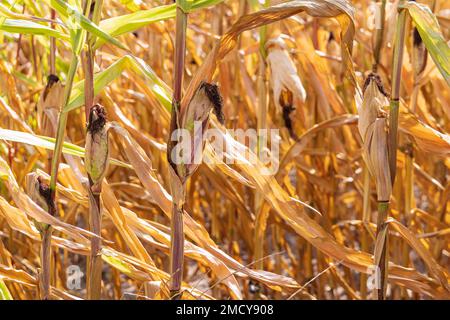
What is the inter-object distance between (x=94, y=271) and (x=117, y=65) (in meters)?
0.21

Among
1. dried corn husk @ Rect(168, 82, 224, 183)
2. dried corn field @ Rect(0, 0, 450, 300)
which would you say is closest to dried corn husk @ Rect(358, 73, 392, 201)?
dried corn field @ Rect(0, 0, 450, 300)

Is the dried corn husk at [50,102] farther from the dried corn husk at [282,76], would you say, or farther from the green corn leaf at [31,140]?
the dried corn husk at [282,76]

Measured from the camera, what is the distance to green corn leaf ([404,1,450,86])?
69 cm

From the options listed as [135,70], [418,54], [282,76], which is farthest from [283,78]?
[135,70]

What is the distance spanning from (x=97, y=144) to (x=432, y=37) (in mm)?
324

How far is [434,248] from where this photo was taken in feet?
4.42

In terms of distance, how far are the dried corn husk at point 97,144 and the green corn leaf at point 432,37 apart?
1.00 feet

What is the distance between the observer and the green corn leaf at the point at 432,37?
27.4 inches

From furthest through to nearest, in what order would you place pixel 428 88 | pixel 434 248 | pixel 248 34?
pixel 428 88 → pixel 248 34 → pixel 434 248

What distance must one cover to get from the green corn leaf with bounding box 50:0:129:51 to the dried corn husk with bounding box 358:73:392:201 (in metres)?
0.24

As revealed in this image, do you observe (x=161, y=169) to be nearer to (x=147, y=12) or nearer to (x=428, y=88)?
(x=428, y=88)

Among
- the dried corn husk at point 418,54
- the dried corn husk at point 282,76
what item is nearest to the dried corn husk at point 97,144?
the dried corn husk at point 282,76

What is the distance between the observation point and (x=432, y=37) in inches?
28.0
